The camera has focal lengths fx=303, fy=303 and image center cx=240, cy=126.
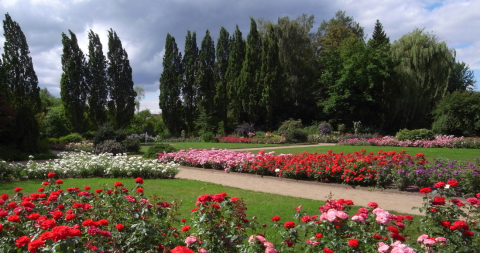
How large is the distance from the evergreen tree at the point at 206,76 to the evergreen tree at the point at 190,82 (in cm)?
82

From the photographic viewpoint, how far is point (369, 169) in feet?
25.2

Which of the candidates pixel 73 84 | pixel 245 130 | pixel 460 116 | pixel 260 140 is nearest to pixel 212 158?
pixel 260 140

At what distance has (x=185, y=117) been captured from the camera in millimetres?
32156

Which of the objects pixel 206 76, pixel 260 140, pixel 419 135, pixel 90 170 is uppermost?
pixel 206 76

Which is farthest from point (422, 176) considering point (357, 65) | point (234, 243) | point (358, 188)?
point (357, 65)

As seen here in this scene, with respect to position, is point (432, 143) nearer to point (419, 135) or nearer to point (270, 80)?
point (419, 135)

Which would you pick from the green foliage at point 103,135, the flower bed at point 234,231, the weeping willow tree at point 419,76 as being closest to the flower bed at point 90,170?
the flower bed at point 234,231

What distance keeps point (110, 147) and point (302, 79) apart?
23374 mm

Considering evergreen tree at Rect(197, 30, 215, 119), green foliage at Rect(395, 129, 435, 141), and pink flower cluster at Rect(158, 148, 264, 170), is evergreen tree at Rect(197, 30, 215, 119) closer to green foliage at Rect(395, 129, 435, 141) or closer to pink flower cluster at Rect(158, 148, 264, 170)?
green foliage at Rect(395, 129, 435, 141)

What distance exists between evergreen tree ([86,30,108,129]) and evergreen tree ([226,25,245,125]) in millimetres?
12243

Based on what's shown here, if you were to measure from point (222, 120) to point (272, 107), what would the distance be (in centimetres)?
559

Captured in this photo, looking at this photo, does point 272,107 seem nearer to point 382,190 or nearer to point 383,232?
point 382,190

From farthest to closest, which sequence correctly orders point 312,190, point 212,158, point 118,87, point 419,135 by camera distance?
point 118,87 → point 419,135 → point 212,158 → point 312,190

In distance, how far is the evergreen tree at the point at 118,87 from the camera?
99.0 ft
